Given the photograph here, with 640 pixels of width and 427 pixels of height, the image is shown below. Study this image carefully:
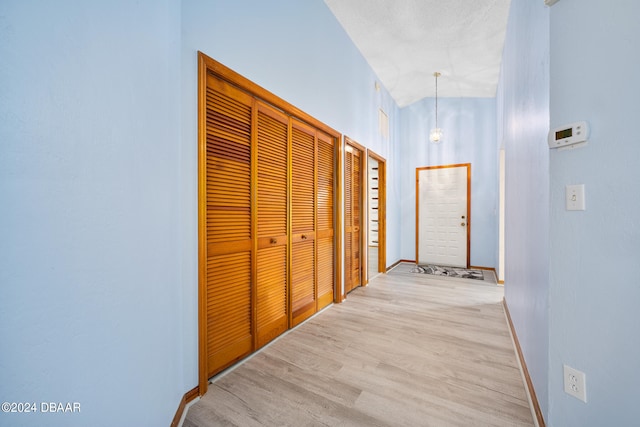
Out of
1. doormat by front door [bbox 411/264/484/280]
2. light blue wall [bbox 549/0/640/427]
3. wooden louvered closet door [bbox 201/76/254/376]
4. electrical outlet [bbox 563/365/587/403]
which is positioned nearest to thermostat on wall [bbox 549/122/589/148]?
light blue wall [bbox 549/0/640/427]

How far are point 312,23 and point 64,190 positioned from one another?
2700mm

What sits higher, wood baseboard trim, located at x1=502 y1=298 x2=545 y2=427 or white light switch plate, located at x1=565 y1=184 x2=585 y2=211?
white light switch plate, located at x1=565 y1=184 x2=585 y2=211

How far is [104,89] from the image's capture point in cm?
93

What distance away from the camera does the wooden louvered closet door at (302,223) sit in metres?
2.55

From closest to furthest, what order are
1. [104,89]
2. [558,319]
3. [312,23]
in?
[104,89] → [558,319] → [312,23]

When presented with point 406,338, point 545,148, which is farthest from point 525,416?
point 545,148

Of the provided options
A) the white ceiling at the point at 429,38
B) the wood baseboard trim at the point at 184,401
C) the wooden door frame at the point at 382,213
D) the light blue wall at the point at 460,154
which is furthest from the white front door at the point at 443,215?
the wood baseboard trim at the point at 184,401

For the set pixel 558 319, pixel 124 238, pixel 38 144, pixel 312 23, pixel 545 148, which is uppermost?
pixel 312 23

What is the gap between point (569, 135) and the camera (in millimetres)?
1121

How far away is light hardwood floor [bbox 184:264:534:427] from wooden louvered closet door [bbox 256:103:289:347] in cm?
21

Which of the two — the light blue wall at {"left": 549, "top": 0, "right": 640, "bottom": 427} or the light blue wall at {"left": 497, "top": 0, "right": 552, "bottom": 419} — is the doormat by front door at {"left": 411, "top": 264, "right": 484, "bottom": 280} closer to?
the light blue wall at {"left": 497, "top": 0, "right": 552, "bottom": 419}

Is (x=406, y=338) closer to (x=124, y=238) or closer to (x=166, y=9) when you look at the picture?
(x=124, y=238)

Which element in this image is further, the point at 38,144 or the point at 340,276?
the point at 340,276

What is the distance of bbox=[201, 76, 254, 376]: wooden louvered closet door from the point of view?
171 centimetres
